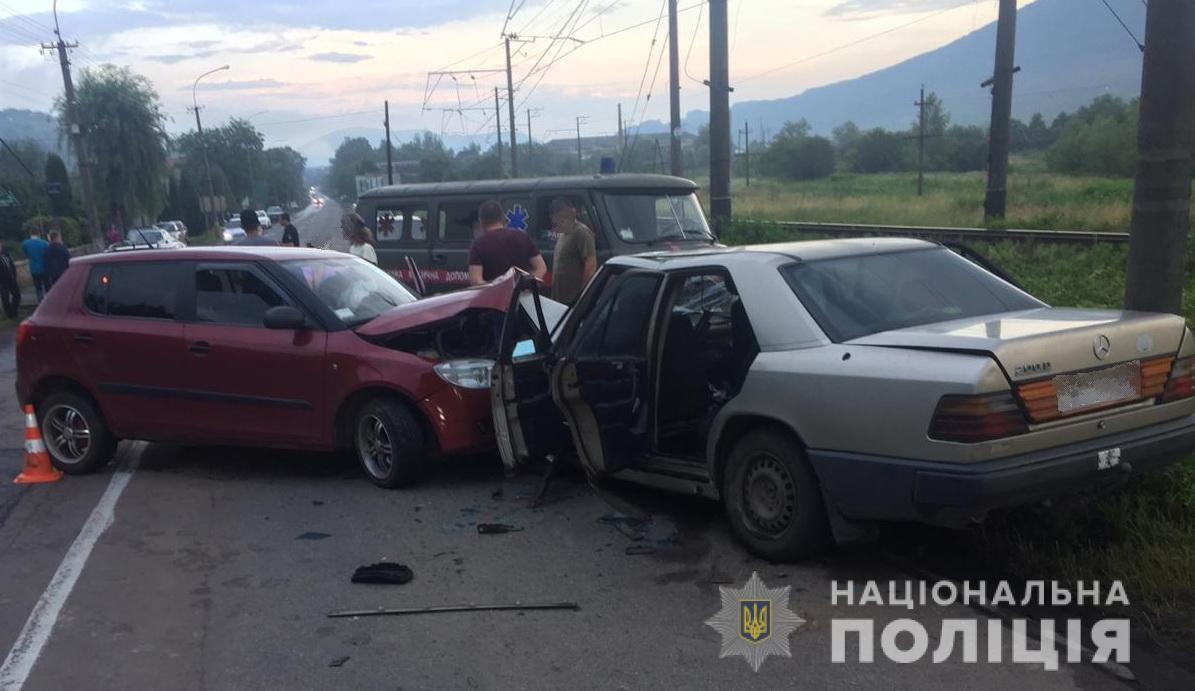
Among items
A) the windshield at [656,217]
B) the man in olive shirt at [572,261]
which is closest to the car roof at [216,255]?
the man in olive shirt at [572,261]

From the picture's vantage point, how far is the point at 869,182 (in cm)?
6719

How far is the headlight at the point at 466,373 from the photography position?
269 inches

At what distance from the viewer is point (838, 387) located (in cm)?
455

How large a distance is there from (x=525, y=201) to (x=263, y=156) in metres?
102

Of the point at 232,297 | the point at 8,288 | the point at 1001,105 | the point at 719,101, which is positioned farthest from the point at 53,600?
the point at 1001,105

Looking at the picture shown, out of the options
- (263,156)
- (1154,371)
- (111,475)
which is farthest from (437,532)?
(263,156)

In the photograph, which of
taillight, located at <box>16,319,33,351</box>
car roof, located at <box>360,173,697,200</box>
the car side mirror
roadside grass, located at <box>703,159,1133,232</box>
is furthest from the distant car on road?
the car side mirror

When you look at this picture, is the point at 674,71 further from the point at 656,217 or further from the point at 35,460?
the point at 35,460

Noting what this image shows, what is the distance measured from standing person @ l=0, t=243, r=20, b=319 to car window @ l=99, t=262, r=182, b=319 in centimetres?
1460

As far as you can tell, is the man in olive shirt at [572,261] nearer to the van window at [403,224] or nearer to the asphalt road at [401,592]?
the asphalt road at [401,592]

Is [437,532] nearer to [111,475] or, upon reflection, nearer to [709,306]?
[709,306]

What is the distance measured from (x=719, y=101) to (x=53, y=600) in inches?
500

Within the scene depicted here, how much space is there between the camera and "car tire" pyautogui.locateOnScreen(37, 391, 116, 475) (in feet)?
25.6

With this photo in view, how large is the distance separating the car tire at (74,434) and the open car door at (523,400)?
11.2 feet
